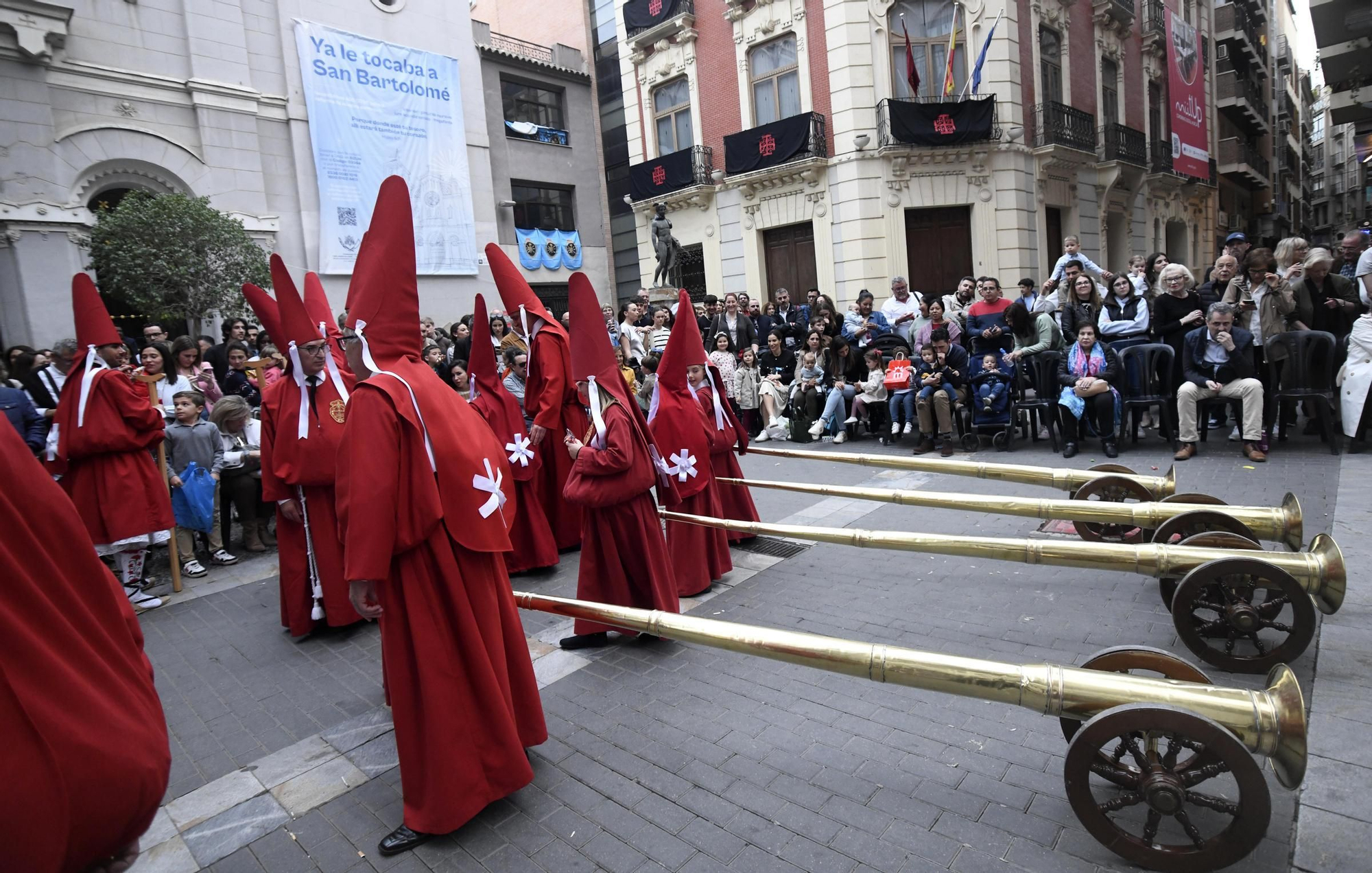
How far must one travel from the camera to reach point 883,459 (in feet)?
20.0

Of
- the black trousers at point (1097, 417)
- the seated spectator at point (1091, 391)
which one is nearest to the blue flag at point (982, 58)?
the seated spectator at point (1091, 391)

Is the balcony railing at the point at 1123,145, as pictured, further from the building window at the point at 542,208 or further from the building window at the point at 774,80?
the building window at the point at 542,208

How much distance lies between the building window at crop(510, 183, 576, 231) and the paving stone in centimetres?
2376

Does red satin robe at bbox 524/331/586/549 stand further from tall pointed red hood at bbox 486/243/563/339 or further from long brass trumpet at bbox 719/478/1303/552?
long brass trumpet at bbox 719/478/1303/552

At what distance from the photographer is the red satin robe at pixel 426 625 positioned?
2.87 m

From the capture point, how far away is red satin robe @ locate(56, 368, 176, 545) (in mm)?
5891

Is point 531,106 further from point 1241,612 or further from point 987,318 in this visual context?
point 1241,612

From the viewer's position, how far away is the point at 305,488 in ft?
17.3

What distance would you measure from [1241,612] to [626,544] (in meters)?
3.19

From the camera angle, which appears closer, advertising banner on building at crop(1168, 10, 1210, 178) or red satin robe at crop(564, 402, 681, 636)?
red satin robe at crop(564, 402, 681, 636)

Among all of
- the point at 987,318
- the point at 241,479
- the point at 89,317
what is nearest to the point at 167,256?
the point at 241,479

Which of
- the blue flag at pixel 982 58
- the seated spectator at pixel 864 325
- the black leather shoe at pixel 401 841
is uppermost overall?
the blue flag at pixel 982 58

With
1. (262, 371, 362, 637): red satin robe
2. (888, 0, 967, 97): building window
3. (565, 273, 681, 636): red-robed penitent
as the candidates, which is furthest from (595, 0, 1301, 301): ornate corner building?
(262, 371, 362, 637): red satin robe

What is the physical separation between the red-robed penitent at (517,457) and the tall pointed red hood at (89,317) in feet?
9.31
